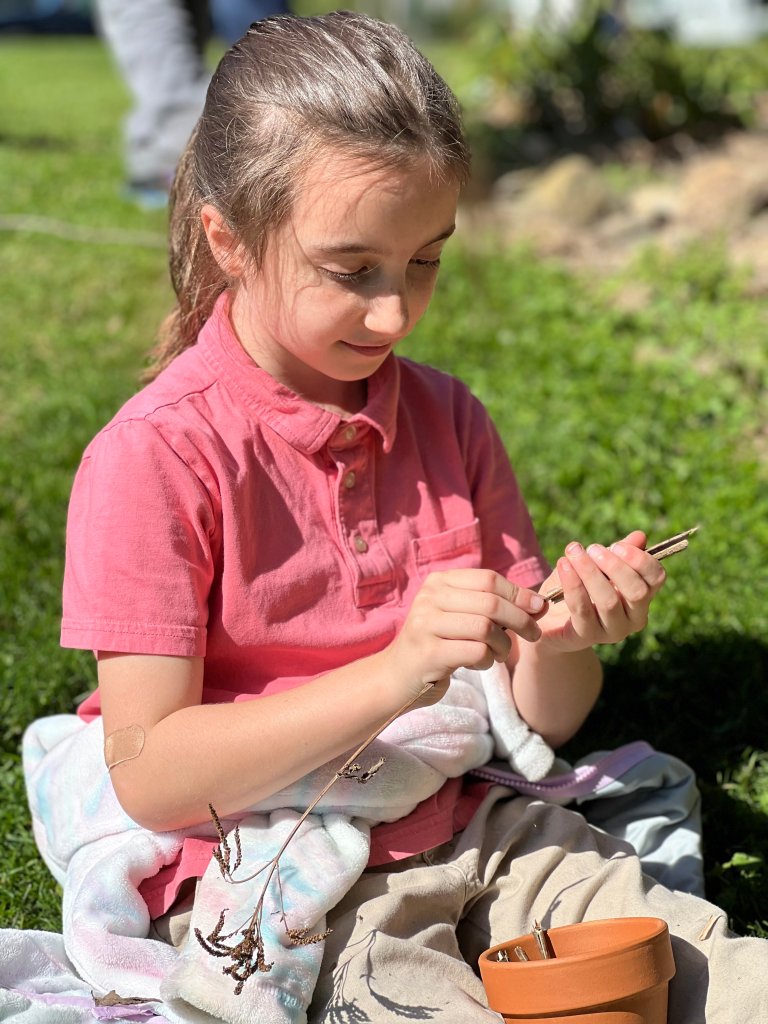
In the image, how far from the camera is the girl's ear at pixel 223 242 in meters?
1.80

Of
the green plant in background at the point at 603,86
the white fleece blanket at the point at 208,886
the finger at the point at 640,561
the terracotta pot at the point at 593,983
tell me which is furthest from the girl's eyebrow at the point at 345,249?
the green plant in background at the point at 603,86

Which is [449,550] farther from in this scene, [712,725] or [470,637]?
[712,725]

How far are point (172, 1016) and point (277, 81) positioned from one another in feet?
4.08

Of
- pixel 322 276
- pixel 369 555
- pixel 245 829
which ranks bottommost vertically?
pixel 245 829

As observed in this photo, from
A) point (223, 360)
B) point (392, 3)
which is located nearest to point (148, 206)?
point (223, 360)

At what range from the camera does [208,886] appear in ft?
5.58

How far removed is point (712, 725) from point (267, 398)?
4.05 feet

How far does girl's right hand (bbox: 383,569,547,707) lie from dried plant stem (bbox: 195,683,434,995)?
0.13ft

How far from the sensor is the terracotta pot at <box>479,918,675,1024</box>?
60.7 inches

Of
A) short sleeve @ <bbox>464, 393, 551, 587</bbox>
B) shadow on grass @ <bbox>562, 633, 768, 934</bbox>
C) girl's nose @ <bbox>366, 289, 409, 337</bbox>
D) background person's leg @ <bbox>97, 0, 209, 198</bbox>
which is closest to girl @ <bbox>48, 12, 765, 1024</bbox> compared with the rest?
girl's nose @ <bbox>366, 289, 409, 337</bbox>

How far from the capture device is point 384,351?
179 centimetres

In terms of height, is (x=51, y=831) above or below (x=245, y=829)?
below

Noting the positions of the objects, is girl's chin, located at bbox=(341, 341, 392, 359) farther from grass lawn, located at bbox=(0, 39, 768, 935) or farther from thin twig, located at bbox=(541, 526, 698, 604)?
thin twig, located at bbox=(541, 526, 698, 604)

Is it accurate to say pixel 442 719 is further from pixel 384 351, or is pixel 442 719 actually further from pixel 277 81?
pixel 277 81
